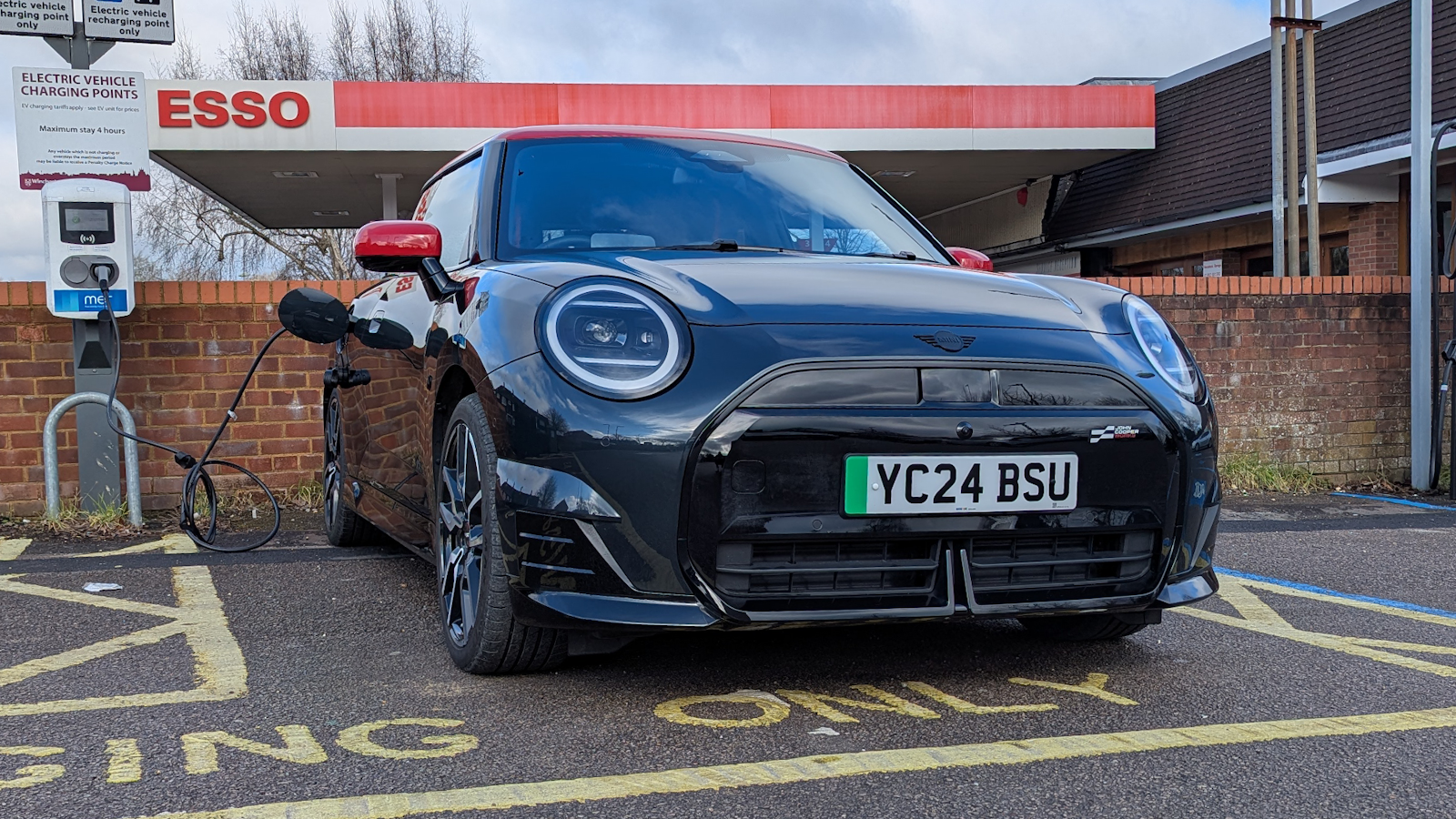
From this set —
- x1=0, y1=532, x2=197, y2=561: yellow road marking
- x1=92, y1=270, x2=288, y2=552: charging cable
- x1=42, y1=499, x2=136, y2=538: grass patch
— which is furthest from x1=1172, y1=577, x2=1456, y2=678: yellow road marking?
x1=42, y1=499, x2=136, y2=538: grass patch

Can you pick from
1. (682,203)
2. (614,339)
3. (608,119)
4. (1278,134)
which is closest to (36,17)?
(682,203)

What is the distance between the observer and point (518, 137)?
3.80 metres

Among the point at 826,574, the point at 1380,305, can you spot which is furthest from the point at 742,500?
→ the point at 1380,305

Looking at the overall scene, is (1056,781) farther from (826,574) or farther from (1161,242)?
(1161,242)

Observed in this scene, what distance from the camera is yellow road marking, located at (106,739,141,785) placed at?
2.34 meters

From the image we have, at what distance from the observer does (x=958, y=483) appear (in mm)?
2627

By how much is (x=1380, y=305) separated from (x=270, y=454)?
7119 millimetres

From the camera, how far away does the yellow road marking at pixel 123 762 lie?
2.34 metres

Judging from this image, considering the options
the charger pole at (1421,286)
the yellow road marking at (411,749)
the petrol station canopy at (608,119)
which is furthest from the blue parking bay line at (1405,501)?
the petrol station canopy at (608,119)

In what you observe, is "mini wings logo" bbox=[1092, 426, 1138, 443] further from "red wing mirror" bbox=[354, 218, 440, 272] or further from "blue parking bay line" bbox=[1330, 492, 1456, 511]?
"blue parking bay line" bbox=[1330, 492, 1456, 511]

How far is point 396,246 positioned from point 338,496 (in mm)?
2106

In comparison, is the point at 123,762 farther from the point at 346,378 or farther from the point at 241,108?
the point at 241,108

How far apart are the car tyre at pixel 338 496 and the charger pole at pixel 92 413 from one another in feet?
4.71

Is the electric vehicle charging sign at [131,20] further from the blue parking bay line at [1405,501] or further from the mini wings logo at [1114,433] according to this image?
the blue parking bay line at [1405,501]
